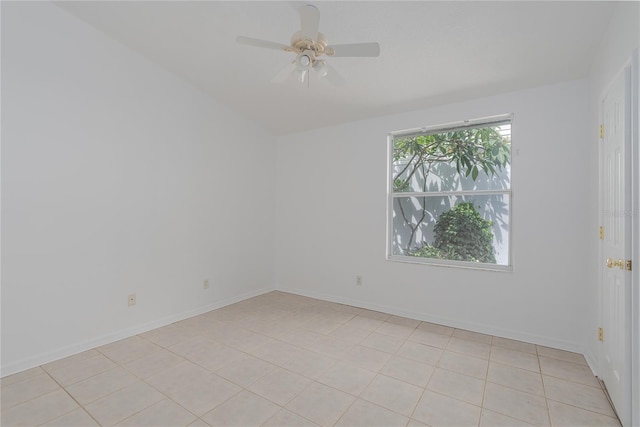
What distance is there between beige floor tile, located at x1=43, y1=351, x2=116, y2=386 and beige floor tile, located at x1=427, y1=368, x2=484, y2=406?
2499 mm

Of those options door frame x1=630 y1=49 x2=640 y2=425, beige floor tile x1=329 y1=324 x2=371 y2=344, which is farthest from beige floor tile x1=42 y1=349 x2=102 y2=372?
door frame x1=630 y1=49 x2=640 y2=425

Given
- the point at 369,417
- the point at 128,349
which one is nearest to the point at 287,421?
the point at 369,417

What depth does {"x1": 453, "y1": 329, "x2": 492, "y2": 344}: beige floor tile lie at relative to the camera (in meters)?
2.88

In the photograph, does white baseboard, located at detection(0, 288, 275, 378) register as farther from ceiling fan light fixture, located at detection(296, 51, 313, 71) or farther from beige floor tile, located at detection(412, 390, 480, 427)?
ceiling fan light fixture, located at detection(296, 51, 313, 71)

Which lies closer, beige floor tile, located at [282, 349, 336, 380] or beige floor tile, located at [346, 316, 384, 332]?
beige floor tile, located at [282, 349, 336, 380]

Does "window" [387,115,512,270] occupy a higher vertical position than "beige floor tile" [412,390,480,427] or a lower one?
higher

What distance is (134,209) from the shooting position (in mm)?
3061

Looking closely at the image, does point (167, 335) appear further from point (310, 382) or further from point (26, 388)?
point (310, 382)

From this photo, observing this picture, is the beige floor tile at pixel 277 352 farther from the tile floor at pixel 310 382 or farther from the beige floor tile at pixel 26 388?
the beige floor tile at pixel 26 388

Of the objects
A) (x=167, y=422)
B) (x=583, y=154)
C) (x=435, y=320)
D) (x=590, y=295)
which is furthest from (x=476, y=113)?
(x=167, y=422)

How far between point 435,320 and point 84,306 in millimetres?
3445

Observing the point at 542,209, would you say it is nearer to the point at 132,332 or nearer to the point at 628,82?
the point at 628,82

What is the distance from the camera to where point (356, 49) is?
1965 mm

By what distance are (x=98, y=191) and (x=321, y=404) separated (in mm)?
2647
